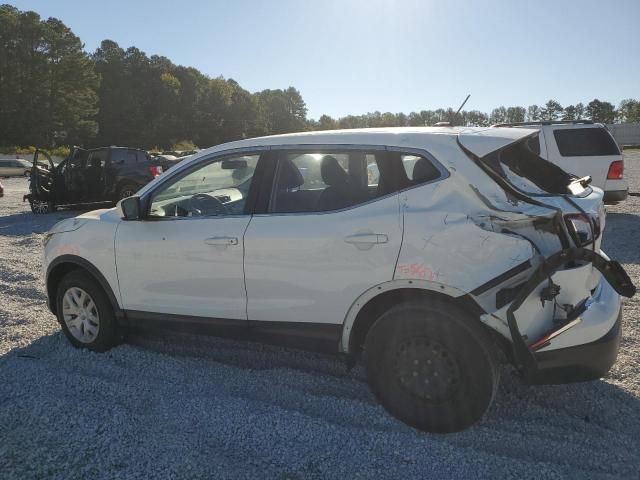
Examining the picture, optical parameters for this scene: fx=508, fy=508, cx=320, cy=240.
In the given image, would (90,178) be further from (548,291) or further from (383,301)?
(548,291)

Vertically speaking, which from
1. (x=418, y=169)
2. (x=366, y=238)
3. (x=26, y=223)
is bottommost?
(x=26, y=223)

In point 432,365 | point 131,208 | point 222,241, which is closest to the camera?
point 432,365

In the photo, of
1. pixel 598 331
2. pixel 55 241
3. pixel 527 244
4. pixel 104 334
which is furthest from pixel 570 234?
pixel 55 241

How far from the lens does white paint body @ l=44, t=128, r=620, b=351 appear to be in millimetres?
2793

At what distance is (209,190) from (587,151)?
838 centimetres

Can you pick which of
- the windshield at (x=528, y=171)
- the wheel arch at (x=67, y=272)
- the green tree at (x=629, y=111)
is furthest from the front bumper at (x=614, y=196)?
the green tree at (x=629, y=111)

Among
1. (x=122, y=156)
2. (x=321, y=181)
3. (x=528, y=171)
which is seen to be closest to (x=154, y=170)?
(x=122, y=156)

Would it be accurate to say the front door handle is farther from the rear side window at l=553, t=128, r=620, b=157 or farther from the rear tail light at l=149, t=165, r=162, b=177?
the rear tail light at l=149, t=165, r=162, b=177

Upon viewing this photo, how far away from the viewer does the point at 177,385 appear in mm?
3672

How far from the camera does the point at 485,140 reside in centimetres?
304

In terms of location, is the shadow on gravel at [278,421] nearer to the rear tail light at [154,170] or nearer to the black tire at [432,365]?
the black tire at [432,365]

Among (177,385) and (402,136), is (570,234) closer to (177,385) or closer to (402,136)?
(402,136)

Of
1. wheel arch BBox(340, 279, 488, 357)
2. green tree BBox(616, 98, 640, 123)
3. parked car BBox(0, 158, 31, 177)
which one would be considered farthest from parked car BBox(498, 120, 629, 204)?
green tree BBox(616, 98, 640, 123)

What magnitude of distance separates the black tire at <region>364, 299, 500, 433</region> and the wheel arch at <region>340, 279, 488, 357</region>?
6 cm
